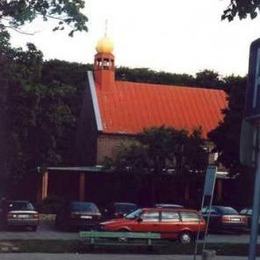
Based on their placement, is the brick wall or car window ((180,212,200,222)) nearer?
car window ((180,212,200,222))

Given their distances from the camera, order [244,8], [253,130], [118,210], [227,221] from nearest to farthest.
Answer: [253,130] → [244,8] → [227,221] → [118,210]

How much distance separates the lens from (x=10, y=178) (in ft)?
139

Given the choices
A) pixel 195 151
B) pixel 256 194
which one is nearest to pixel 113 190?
pixel 195 151

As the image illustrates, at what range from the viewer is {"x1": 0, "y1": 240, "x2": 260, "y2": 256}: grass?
22.8 m

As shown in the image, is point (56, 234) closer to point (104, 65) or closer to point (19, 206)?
point (19, 206)

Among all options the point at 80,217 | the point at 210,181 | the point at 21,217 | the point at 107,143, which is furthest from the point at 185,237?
the point at 107,143

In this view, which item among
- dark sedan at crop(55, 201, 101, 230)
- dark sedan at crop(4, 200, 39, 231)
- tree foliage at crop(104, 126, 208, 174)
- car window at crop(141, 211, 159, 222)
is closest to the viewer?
car window at crop(141, 211, 159, 222)

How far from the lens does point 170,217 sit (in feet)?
99.5

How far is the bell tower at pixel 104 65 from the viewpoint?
65125 mm

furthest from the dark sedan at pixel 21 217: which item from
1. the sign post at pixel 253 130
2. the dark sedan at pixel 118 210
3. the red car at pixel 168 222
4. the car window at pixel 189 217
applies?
the sign post at pixel 253 130

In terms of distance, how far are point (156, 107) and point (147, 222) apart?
3534 cm

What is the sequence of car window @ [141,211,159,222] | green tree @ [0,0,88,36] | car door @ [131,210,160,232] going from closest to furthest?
1. green tree @ [0,0,88,36]
2. car door @ [131,210,160,232]
3. car window @ [141,211,159,222]

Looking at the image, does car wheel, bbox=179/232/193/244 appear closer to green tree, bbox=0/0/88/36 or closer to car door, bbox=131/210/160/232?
A: car door, bbox=131/210/160/232

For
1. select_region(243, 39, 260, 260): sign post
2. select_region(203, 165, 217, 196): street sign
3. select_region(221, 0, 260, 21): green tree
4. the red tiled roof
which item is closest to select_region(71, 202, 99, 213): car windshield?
select_region(203, 165, 217, 196): street sign
